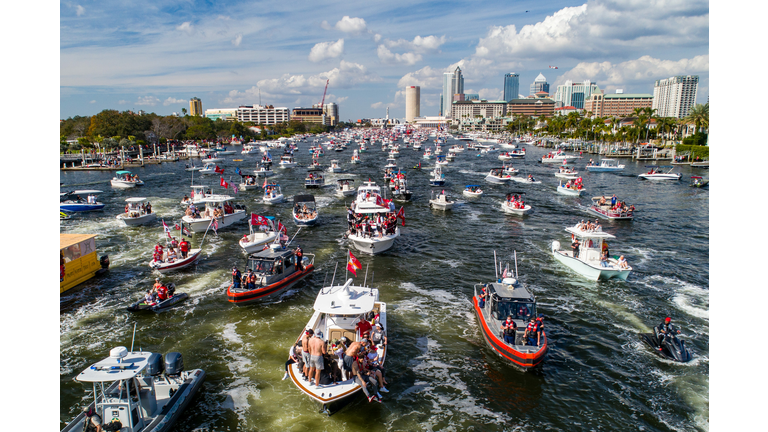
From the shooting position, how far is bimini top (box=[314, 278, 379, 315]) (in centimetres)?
1689

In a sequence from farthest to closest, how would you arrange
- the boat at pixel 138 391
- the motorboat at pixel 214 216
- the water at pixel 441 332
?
the motorboat at pixel 214 216, the water at pixel 441 332, the boat at pixel 138 391

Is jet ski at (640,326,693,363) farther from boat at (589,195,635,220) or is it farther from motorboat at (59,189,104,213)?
motorboat at (59,189,104,213)

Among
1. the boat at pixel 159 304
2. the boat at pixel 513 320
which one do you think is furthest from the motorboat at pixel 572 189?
the boat at pixel 159 304

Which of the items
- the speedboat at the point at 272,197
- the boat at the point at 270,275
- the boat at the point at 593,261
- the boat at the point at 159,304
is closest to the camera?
the boat at the point at 159,304

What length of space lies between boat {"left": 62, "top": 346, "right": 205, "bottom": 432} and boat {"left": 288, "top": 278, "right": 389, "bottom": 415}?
4.31 m

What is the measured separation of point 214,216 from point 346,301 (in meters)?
29.0

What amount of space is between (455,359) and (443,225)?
26.9 meters

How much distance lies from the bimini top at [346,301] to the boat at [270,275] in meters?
8.08

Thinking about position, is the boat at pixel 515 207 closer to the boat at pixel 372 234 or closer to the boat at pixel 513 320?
the boat at pixel 372 234

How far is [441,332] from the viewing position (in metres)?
22.0

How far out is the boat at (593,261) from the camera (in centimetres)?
2827

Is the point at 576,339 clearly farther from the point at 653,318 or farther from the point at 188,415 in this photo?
the point at 188,415

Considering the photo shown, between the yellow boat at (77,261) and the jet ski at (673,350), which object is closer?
the jet ski at (673,350)

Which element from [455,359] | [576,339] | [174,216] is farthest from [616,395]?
[174,216]
